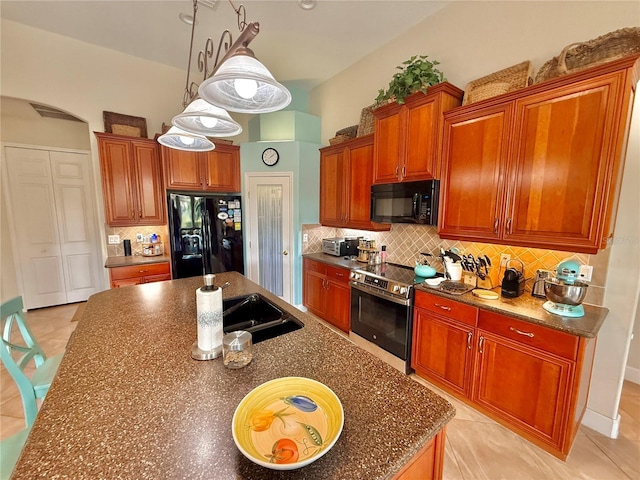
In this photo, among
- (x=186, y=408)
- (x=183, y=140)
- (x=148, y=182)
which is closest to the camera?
(x=186, y=408)

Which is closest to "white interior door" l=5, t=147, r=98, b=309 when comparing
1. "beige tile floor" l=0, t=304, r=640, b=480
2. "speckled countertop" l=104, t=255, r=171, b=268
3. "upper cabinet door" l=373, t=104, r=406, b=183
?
"speckled countertop" l=104, t=255, r=171, b=268

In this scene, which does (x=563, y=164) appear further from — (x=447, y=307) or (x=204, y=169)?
(x=204, y=169)

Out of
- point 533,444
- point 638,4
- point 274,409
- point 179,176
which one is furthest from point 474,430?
point 179,176

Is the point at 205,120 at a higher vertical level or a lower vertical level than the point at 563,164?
higher

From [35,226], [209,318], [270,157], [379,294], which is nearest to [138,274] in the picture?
[35,226]

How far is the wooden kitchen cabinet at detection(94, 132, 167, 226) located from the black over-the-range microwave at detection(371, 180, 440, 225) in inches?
112

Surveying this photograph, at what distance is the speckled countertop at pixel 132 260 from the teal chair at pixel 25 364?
5.17ft

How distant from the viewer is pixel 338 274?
319cm

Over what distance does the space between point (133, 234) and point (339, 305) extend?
9.97ft

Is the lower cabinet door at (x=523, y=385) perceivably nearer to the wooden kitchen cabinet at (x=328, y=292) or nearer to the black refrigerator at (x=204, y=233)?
the wooden kitchen cabinet at (x=328, y=292)

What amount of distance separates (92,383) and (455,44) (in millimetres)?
3500

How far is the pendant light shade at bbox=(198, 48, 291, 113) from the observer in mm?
982

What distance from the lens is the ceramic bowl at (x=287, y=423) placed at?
0.65 m

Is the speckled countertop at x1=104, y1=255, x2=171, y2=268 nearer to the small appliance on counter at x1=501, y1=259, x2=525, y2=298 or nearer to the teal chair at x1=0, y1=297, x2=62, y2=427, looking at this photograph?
the teal chair at x1=0, y1=297, x2=62, y2=427
